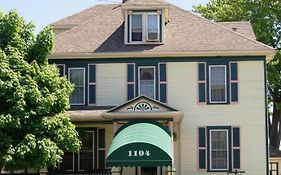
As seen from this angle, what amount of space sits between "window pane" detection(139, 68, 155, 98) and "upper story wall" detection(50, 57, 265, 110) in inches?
6.3

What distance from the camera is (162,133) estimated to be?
30328mm

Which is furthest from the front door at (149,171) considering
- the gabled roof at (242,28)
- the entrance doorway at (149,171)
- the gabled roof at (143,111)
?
the gabled roof at (242,28)

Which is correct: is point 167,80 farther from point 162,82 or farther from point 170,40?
point 170,40

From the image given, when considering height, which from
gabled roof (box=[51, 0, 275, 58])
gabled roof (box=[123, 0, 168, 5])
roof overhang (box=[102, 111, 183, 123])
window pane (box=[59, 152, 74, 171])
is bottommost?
window pane (box=[59, 152, 74, 171])

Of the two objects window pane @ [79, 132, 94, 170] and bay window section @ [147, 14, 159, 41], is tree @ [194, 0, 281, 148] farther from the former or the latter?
window pane @ [79, 132, 94, 170]

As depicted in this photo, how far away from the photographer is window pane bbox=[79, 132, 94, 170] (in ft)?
111

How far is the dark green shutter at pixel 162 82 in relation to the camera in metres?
33.6

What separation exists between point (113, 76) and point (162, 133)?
503 cm

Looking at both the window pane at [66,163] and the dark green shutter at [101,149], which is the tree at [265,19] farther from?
the window pane at [66,163]

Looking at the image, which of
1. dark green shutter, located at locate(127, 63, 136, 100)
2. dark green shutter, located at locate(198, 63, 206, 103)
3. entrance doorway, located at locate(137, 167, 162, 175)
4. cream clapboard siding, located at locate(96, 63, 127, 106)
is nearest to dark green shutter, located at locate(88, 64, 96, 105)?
cream clapboard siding, located at locate(96, 63, 127, 106)

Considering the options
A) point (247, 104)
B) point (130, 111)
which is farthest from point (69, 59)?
point (247, 104)

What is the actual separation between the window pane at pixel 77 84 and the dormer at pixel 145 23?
280 centimetres

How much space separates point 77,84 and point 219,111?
7.12m

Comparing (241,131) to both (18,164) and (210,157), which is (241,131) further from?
(18,164)
